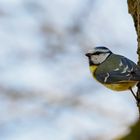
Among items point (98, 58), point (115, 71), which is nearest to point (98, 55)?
point (98, 58)

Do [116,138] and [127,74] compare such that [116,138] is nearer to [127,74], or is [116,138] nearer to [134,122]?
[134,122]

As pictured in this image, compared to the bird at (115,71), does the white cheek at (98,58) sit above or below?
above

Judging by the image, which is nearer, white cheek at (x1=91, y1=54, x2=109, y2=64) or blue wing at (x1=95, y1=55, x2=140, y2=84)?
blue wing at (x1=95, y1=55, x2=140, y2=84)

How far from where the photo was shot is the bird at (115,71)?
4.93 m

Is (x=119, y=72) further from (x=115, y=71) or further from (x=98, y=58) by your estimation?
(x=98, y=58)

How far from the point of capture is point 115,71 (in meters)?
5.08

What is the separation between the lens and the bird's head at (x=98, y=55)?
17.3 ft

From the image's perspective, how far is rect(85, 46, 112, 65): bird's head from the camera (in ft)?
→ 17.3

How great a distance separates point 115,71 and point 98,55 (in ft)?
0.96

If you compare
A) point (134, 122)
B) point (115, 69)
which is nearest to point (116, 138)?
point (134, 122)

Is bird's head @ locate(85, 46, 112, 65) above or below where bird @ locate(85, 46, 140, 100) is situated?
above

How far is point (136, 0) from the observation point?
16.6 ft

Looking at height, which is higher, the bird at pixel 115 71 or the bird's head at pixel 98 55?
the bird's head at pixel 98 55

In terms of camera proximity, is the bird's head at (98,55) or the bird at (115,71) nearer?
the bird at (115,71)
